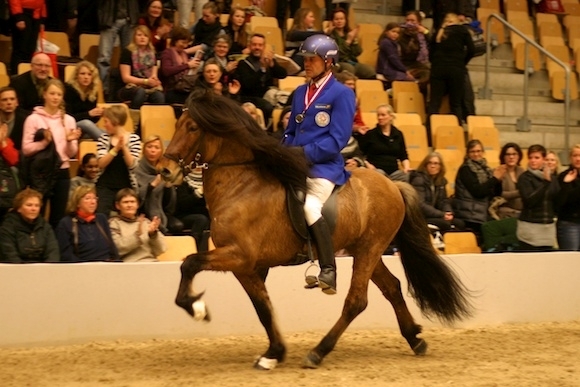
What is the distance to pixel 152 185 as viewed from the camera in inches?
380

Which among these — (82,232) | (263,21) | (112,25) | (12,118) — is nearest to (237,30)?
(263,21)

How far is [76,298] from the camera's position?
8.40m

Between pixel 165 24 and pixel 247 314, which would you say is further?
pixel 165 24

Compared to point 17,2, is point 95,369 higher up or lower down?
lower down

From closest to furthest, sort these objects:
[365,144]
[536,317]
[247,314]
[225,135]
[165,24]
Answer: [225,135] < [247,314] < [536,317] < [365,144] < [165,24]

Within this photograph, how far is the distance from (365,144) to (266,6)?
4224mm

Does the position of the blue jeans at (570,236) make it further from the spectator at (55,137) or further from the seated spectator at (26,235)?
the seated spectator at (26,235)

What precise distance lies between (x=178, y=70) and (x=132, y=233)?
285 centimetres

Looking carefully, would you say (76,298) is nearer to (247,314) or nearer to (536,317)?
(247,314)

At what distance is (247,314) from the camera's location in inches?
355

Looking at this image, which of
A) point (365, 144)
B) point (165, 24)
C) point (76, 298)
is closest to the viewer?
point (76, 298)

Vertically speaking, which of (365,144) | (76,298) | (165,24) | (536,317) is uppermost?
(165,24)

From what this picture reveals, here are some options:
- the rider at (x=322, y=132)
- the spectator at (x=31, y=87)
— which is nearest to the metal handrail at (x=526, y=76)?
the spectator at (x=31, y=87)

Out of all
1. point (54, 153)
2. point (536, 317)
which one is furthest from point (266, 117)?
point (536, 317)
